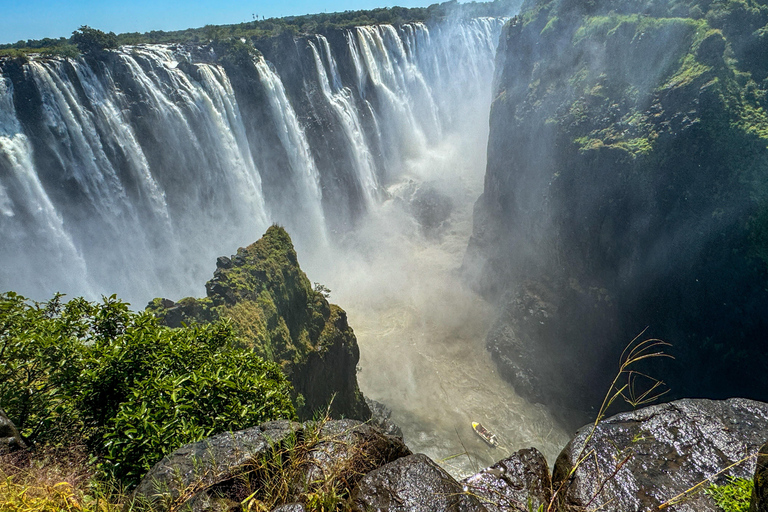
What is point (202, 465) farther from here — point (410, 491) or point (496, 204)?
point (496, 204)

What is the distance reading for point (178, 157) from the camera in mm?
21016

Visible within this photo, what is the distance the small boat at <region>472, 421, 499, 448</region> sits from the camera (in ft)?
51.6

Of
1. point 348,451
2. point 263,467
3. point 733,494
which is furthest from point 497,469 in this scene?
point 263,467

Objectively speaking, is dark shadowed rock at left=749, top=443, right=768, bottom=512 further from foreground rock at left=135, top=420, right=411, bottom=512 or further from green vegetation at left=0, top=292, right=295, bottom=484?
green vegetation at left=0, top=292, right=295, bottom=484

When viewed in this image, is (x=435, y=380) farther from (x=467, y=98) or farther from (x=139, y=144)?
(x=467, y=98)

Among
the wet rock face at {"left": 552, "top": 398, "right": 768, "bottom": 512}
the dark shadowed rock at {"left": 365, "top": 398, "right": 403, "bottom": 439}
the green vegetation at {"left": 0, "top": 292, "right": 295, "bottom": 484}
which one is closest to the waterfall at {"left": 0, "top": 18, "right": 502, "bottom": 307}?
the dark shadowed rock at {"left": 365, "top": 398, "right": 403, "bottom": 439}

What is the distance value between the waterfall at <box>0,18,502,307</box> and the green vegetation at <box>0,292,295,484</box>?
1535 cm

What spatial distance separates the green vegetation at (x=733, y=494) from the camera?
2802 millimetres

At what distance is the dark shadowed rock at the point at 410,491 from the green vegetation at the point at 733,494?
172cm

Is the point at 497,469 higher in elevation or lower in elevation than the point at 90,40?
lower

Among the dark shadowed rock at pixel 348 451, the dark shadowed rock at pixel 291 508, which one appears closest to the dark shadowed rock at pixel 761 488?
the dark shadowed rock at pixel 348 451

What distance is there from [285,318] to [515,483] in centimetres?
956

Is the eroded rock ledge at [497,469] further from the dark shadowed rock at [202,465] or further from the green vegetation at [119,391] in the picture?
the green vegetation at [119,391]

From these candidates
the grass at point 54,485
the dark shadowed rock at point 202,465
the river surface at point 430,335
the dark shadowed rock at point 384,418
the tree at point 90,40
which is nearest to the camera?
the grass at point 54,485
